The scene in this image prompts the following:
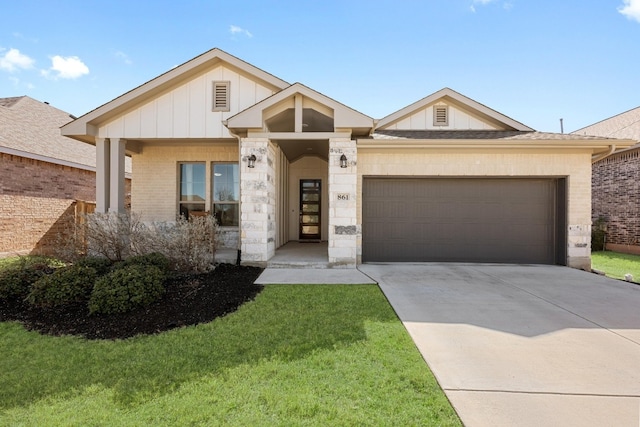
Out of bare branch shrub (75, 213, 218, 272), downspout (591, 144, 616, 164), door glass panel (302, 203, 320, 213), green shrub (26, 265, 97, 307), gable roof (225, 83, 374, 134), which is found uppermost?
gable roof (225, 83, 374, 134)

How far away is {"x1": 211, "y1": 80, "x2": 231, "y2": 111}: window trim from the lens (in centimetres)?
878

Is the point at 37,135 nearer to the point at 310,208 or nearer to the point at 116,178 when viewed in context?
the point at 116,178

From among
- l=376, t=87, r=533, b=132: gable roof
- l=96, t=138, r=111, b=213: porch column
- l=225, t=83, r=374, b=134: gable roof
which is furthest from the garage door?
l=96, t=138, r=111, b=213: porch column

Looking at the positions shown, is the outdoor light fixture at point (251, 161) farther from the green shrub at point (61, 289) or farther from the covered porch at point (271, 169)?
the green shrub at point (61, 289)

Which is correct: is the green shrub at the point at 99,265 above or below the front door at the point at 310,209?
below

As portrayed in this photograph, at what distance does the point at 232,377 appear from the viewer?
2.76 metres

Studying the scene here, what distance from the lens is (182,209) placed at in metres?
10.1

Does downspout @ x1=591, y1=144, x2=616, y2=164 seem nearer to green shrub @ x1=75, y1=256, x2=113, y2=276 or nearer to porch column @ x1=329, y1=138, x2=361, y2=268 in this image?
porch column @ x1=329, y1=138, x2=361, y2=268

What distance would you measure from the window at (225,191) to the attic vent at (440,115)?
6978 millimetres

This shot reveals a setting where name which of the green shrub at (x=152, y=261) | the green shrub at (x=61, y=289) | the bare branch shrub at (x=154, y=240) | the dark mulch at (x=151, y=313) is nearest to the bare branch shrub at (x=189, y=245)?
the bare branch shrub at (x=154, y=240)

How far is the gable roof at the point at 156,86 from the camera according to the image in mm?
8328

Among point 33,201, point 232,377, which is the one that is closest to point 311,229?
point 232,377

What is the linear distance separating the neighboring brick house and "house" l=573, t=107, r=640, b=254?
19.7 meters

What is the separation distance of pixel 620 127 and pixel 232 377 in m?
19.7
